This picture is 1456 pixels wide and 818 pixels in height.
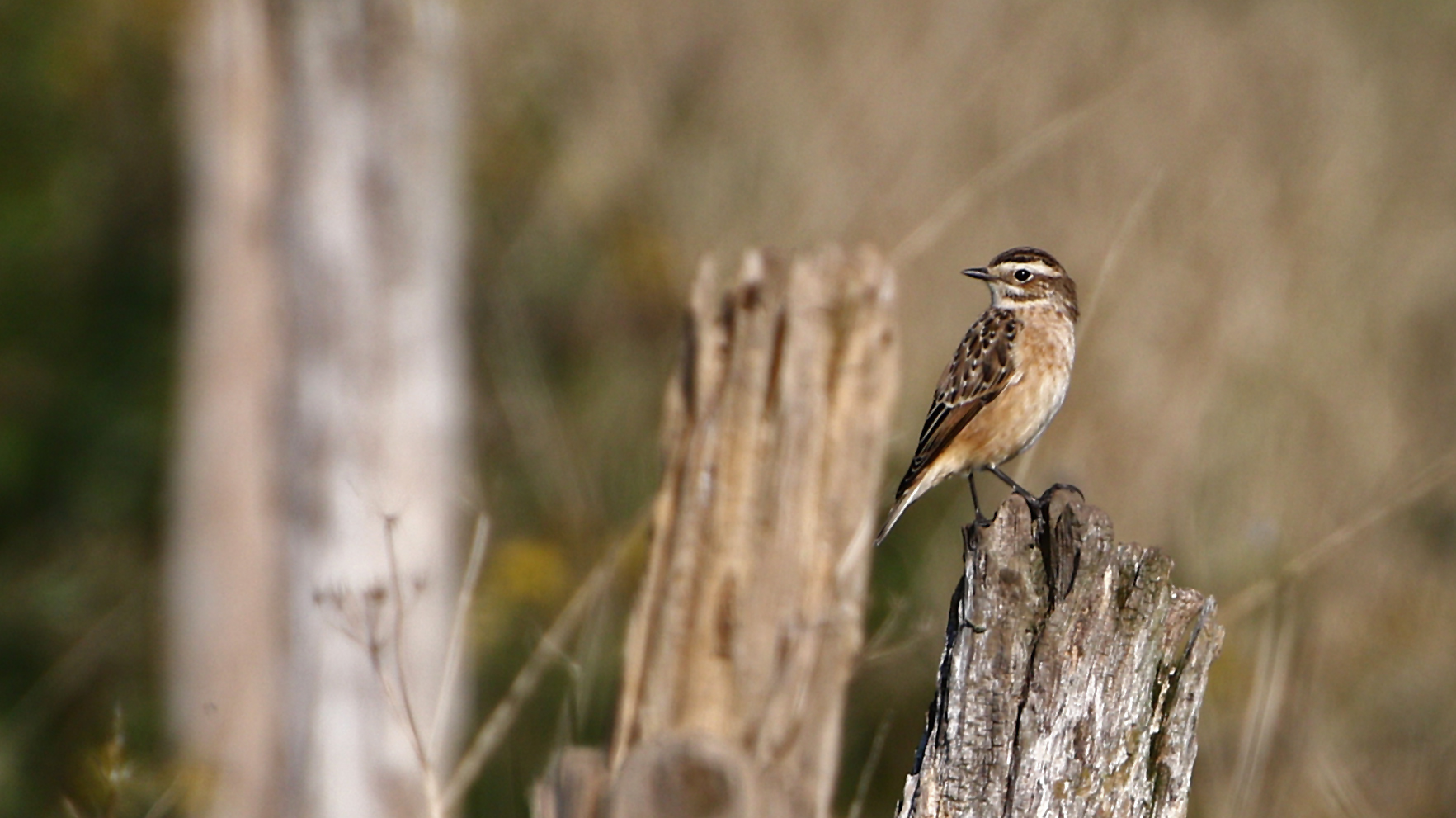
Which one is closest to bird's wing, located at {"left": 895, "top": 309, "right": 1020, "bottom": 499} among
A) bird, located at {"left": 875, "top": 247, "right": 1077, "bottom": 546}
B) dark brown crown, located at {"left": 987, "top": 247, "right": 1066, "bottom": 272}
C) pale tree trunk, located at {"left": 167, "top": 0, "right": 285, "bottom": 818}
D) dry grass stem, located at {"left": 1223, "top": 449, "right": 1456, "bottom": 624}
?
bird, located at {"left": 875, "top": 247, "right": 1077, "bottom": 546}

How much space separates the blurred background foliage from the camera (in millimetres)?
8234

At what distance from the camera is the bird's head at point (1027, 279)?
5.27m

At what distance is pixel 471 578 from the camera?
151 inches

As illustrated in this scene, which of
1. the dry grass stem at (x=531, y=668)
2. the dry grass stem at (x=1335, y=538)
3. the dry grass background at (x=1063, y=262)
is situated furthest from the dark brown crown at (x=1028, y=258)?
the dry grass stem at (x=531, y=668)

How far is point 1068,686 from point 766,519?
151 cm

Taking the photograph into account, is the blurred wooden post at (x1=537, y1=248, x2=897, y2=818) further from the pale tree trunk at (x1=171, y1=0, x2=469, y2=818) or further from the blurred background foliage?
the blurred background foliage

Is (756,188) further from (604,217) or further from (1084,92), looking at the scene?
(1084,92)

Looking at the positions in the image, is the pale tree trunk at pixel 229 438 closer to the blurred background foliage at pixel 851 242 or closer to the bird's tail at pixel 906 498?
the blurred background foliage at pixel 851 242

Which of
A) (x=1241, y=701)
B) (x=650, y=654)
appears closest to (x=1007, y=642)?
(x=650, y=654)

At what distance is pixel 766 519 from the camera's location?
4.05m

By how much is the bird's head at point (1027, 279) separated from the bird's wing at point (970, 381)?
9 centimetres

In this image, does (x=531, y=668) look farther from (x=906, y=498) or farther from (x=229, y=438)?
(x=229, y=438)

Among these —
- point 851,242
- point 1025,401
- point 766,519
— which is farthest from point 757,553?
point 851,242

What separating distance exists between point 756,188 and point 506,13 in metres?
3.13
